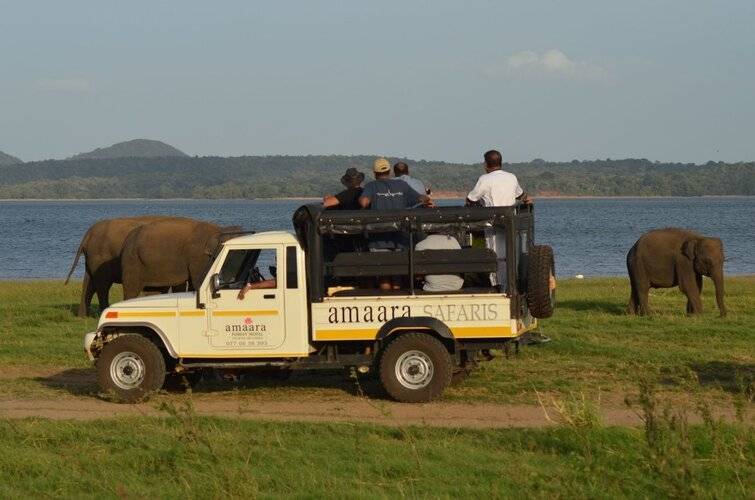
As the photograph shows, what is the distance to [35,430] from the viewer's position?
→ 41.2 ft

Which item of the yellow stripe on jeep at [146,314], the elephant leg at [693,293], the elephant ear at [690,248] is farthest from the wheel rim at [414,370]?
the elephant ear at [690,248]

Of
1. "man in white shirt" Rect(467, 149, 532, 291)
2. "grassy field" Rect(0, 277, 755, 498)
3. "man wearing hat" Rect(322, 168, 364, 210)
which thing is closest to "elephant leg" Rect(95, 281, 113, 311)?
"grassy field" Rect(0, 277, 755, 498)

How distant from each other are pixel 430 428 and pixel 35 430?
347 centimetres

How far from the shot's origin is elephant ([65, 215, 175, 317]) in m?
26.0

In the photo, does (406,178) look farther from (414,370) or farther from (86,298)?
(86,298)

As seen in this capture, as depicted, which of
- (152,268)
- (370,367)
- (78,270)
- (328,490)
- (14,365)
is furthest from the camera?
(78,270)

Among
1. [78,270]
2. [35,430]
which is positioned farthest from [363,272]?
[78,270]

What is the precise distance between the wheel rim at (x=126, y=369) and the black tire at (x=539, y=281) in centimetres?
407

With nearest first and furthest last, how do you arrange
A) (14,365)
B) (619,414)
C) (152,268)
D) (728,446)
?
(728,446) < (619,414) < (14,365) < (152,268)

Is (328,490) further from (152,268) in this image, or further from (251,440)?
(152,268)

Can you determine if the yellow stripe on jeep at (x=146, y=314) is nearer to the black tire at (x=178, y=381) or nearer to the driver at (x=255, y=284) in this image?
the driver at (x=255, y=284)

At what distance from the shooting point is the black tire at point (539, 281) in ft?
46.4

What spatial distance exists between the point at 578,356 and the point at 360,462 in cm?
678

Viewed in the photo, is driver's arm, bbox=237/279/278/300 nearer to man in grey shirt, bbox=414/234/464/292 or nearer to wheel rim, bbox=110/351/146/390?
wheel rim, bbox=110/351/146/390
